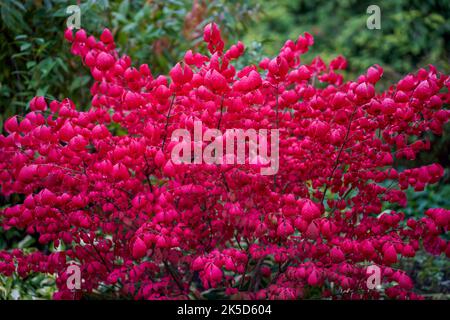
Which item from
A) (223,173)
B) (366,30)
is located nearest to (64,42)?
(223,173)

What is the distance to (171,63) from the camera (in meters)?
4.22

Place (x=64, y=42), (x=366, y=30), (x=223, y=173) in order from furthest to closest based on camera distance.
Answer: (x=366, y=30), (x=64, y=42), (x=223, y=173)

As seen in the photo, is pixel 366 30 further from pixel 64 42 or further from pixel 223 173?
pixel 223 173

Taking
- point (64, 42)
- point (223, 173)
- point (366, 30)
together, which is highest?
point (366, 30)

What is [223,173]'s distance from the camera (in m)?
2.25

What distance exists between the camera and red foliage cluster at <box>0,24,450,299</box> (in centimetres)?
203

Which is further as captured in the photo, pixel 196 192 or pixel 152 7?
pixel 152 7

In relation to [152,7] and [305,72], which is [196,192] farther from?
[152,7]

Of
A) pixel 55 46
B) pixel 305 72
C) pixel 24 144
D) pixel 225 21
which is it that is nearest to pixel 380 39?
pixel 225 21

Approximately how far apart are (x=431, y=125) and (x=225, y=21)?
251 centimetres

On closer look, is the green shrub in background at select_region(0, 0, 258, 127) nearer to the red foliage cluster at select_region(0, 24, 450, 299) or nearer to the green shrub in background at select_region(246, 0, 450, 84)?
the red foliage cluster at select_region(0, 24, 450, 299)

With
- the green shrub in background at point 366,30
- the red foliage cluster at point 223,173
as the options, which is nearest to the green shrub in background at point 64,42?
the red foliage cluster at point 223,173

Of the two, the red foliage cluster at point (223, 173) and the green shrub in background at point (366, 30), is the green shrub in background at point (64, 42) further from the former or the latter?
the green shrub in background at point (366, 30)

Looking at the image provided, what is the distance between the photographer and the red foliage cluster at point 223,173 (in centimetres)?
203
